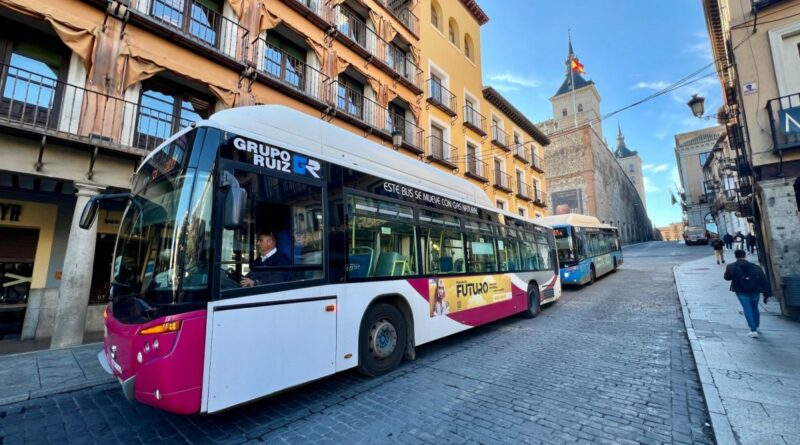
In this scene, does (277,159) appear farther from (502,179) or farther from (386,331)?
(502,179)

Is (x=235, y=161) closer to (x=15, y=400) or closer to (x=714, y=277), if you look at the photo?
(x=15, y=400)

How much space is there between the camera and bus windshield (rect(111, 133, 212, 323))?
120 inches

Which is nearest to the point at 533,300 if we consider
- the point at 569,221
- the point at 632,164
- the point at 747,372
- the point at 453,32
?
the point at 747,372

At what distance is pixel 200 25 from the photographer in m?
9.66

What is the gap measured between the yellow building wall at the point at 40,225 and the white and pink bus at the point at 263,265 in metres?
6.93

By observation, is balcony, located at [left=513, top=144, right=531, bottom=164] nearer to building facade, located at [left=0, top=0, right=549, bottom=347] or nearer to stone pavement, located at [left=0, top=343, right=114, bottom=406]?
building facade, located at [left=0, top=0, right=549, bottom=347]

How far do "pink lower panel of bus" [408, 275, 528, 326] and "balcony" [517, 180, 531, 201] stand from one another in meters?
16.0

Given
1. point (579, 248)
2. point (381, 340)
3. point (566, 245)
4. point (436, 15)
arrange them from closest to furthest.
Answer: point (381, 340), point (566, 245), point (579, 248), point (436, 15)

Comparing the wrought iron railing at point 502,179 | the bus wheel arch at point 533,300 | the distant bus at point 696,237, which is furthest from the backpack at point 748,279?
the distant bus at point 696,237

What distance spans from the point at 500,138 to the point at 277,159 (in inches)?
853

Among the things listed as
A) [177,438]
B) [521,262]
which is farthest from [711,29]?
[177,438]

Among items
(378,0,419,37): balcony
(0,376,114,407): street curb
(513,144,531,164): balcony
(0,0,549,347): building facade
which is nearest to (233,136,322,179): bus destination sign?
(0,0,549,347): building facade

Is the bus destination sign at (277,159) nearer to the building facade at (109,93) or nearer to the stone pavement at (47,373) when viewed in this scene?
the building facade at (109,93)

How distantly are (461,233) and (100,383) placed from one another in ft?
21.2
